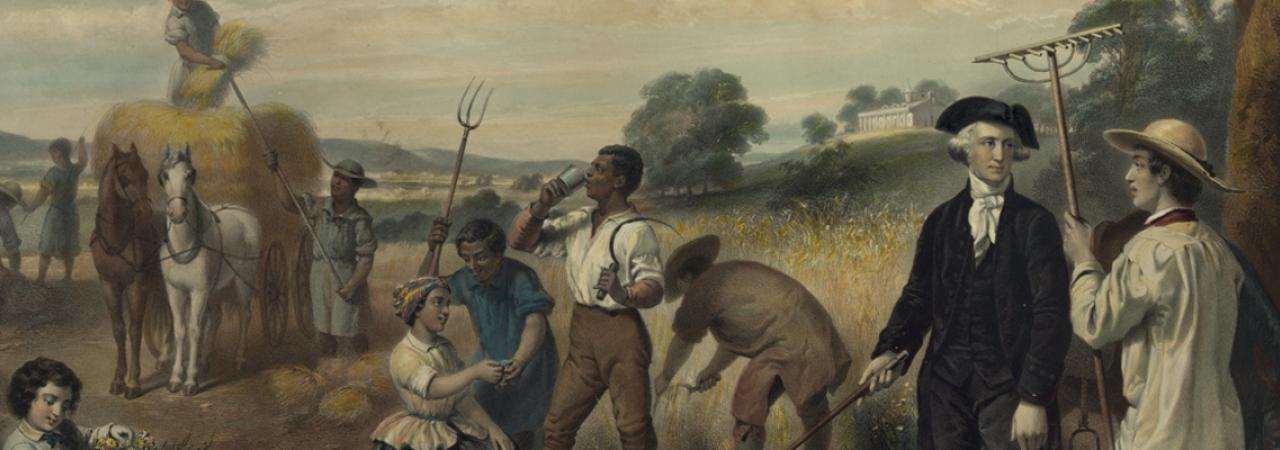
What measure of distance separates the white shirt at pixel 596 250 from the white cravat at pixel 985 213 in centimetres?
170

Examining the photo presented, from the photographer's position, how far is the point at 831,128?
1073 centimetres

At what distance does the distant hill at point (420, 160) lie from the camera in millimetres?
10828

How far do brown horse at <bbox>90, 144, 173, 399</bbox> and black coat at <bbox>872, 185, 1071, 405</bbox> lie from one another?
4.32 meters

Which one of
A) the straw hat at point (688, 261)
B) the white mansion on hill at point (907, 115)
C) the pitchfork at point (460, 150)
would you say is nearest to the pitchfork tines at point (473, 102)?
the pitchfork at point (460, 150)

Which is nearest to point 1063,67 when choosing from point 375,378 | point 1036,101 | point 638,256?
point 1036,101

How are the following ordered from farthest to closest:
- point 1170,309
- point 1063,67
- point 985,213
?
point 1063,67 → point 985,213 → point 1170,309

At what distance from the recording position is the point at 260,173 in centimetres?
1091

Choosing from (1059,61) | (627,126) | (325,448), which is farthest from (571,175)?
(1059,61)

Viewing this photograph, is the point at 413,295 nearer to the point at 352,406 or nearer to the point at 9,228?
the point at 352,406

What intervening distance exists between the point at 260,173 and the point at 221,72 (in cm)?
63

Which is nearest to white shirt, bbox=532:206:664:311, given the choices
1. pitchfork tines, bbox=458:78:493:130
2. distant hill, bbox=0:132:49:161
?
pitchfork tines, bbox=458:78:493:130

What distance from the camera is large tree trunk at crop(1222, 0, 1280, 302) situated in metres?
10.3

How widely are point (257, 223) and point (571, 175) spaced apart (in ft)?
6.12

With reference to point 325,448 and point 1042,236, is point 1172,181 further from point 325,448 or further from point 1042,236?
point 325,448
